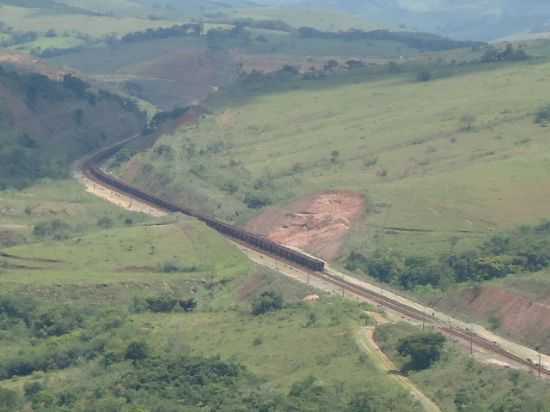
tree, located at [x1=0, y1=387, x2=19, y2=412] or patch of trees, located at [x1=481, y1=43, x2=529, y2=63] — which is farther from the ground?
patch of trees, located at [x1=481, y1=43, x2=529, y2=63]

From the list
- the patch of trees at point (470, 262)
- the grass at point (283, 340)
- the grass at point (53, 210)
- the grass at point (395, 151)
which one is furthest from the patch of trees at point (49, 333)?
the grass at point (395, 151)

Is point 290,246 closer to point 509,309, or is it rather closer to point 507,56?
point 509,309

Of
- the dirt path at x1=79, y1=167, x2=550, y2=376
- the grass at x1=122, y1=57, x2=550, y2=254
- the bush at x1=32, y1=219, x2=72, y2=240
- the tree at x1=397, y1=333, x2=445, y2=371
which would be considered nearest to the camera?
the tree at x1=397, y1=333, x2=445, y2=371

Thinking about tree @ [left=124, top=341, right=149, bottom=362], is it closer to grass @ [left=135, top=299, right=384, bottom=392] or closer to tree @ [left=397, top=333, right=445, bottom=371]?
grass @ [left=135, top=299, right=384, bottom=392]

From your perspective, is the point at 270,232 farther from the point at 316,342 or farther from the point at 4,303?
the point at 316,342

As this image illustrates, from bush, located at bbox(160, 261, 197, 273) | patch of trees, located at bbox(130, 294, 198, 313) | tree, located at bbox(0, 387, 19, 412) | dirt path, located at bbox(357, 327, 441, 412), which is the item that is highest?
dirt path, located at bbox(357, 327, 441, 412)

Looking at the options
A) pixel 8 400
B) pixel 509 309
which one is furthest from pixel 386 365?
pixel 8 400

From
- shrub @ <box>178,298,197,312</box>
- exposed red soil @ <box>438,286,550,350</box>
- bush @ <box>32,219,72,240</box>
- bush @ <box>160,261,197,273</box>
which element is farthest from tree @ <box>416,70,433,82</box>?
shrub @ <box>178,298,197,312</box>
